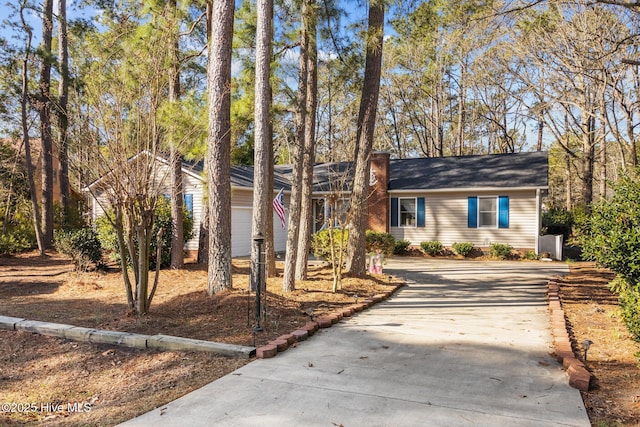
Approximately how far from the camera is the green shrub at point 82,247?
34.6 feet


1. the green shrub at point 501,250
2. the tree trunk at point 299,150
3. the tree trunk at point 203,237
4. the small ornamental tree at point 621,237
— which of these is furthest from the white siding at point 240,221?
the small ornamental tree at point 621,237

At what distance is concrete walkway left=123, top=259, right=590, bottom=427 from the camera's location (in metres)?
3.26

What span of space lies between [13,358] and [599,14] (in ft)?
53.2

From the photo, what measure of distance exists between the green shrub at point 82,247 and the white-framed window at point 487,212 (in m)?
12.9

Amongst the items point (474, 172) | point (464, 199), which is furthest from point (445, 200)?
point (474, 172)

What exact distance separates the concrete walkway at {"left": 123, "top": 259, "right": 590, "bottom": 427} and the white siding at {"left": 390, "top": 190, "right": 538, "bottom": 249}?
1007 centimetres

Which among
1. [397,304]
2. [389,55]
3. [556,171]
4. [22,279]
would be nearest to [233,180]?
[22,279]

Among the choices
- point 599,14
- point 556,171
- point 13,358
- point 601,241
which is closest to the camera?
point 13,358

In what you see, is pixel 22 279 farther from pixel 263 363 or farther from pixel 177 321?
pixel 263 363

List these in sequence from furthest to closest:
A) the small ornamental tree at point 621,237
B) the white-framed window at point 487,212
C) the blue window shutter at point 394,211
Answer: the blue window shutter at point 394,211 < the white-framed window at point 487,212 < the small ornamental tree at point 621,237

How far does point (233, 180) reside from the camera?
1574 cm

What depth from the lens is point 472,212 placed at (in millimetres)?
16938

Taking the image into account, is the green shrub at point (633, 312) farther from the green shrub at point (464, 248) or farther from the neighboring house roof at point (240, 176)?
the green shrub at point (464, 248)

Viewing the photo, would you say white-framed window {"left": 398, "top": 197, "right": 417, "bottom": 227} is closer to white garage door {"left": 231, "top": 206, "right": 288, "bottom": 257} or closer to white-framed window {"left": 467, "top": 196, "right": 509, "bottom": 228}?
white-framed window {"left": 467, "top": 196, "right": 509, "bottom": 228}
